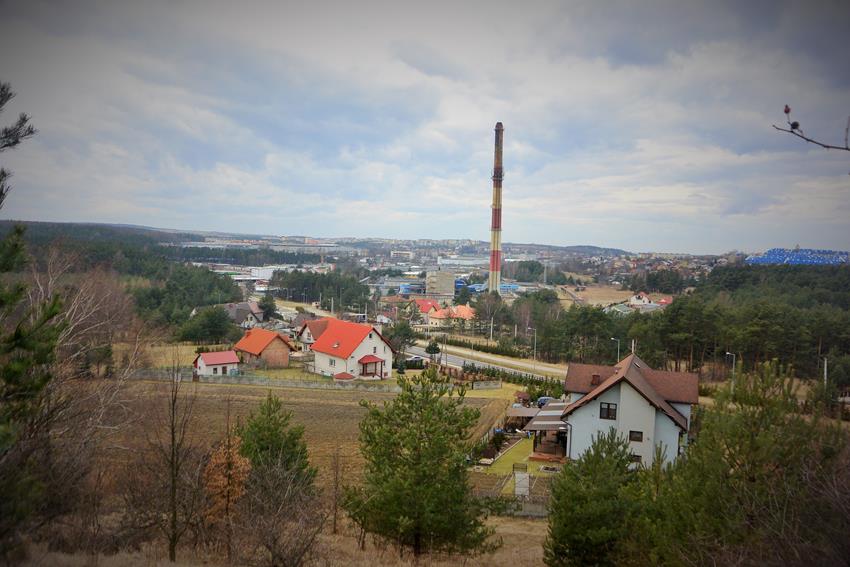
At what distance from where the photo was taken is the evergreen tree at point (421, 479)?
9.48 meters

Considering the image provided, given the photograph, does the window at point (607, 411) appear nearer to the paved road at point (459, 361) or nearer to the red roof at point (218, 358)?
the paved road at point (459, 361)

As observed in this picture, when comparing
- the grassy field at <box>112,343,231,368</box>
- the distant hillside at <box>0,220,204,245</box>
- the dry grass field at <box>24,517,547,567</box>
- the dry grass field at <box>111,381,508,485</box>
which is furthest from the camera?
the grassy field at <box>112,343,231,368</box>

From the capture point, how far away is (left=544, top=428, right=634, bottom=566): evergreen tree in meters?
9.54

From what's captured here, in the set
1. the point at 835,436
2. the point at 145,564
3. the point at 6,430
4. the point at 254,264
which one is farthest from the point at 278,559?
the point at 254,264

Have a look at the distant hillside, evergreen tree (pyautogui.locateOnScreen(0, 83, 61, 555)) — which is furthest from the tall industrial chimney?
evergreen tree (pyautogui.locateOnScreen(0, 83, 61, 555))

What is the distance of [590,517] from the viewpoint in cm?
965

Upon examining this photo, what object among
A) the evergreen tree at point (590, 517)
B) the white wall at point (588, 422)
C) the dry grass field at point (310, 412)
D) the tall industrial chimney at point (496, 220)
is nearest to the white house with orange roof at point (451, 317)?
the tall industrial chimney at point (496, 220)

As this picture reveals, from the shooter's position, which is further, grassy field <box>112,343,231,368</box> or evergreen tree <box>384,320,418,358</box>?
evergreen tree <box>384,320,418,358</box>

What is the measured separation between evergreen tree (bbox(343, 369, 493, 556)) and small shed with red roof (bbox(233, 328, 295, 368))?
29.3 m

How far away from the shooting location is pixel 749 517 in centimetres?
820

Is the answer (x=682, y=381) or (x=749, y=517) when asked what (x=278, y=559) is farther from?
(x=682, y=381)

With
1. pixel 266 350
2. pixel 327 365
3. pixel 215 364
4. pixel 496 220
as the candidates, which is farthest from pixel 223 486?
pixel 496 220

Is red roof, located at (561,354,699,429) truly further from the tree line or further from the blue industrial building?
the blue industrial building

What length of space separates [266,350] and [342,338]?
5.55 m
